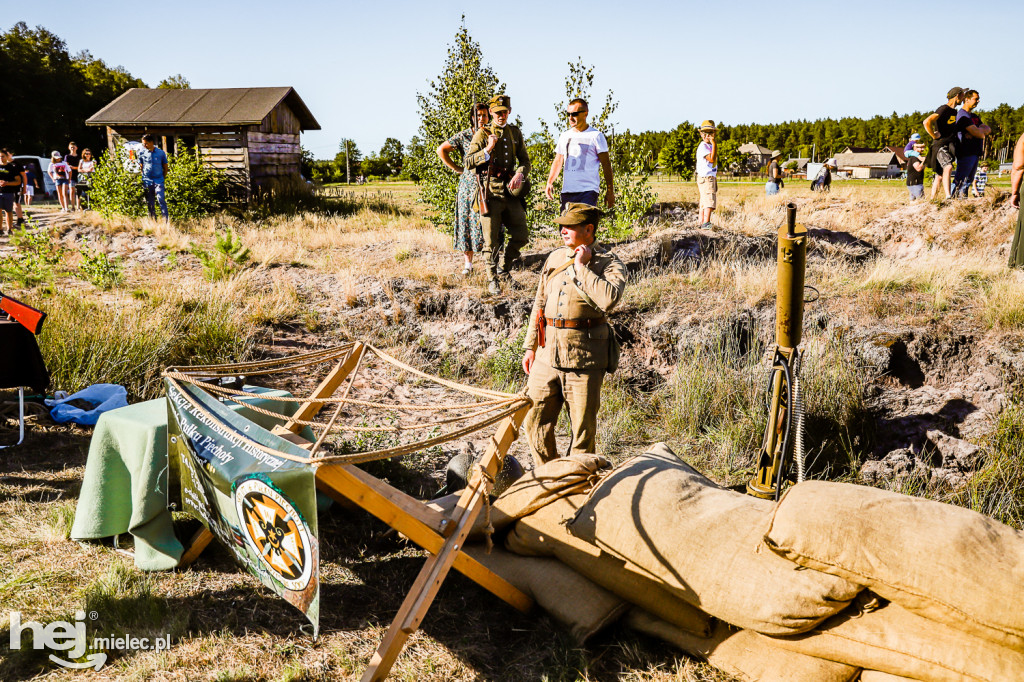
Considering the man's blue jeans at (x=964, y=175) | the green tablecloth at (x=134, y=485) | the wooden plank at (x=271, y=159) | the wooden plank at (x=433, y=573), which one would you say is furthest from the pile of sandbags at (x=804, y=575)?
the wooden plank at (x=271, y=159)

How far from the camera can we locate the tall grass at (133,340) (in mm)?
5836

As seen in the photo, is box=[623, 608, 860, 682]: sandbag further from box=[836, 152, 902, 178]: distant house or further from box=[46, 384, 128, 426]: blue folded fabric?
box=[836, 152, 902, 178]: distant house

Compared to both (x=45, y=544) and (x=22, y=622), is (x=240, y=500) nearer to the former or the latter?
(x=22, y=622)

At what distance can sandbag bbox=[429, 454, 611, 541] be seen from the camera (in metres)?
3.29

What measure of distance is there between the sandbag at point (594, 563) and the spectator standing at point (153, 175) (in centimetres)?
1264

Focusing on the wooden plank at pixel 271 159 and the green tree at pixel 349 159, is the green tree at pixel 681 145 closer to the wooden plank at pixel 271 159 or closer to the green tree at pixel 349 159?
the green tree at pixel 349 159

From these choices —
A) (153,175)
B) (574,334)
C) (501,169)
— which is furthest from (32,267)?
(574,334)

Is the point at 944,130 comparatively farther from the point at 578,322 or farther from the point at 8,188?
the point at 8,188

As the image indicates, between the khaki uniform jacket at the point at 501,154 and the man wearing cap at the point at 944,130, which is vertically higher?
the man wearing cap at the point at 944,130

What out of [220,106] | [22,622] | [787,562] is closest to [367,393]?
[22,622]

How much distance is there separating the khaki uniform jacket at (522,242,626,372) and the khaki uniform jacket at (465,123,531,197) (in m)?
3.26

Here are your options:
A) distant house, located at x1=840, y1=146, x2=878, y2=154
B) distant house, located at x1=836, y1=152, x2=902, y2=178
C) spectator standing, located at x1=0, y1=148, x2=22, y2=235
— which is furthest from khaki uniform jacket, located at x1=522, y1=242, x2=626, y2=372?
distant house, located at x1=840, y1=146, x2=878, y2=154

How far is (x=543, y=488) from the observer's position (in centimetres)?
332

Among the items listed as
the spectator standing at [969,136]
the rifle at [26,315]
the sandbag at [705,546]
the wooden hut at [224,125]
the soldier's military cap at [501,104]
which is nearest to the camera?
the sandbag at [705,546]
